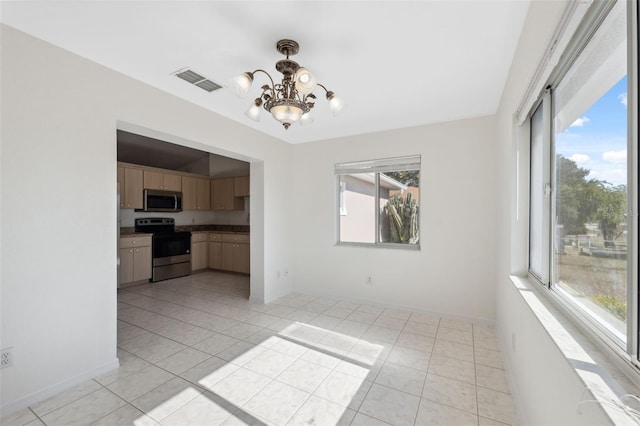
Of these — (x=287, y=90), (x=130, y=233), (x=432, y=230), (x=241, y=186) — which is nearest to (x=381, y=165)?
(x=432, y=230)

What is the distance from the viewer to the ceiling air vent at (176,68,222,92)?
2.31 meters

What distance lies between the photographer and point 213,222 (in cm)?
690

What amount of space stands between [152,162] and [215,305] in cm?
427

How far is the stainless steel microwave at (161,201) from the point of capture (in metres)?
5.18

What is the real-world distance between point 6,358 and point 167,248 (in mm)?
3805

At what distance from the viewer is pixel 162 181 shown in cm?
546

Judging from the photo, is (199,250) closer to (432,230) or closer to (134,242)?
(134,242)

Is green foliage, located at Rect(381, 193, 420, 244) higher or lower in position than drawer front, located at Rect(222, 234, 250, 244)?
higher

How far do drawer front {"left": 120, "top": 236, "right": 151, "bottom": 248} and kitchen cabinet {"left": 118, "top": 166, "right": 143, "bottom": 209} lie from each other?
584 millimetres

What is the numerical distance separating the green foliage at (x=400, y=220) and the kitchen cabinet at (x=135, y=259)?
4.39 m

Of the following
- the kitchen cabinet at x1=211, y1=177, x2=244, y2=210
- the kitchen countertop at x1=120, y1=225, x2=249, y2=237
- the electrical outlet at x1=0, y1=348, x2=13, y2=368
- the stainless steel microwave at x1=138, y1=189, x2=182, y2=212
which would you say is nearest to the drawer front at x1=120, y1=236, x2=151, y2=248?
the stainless steel microwave at x1=138, y1=189, x2=182, y2=212

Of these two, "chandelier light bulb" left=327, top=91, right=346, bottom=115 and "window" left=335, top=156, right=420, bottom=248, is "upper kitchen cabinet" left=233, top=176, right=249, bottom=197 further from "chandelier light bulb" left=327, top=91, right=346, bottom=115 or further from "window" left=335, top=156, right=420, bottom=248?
"chandelier light bulb" left=327, top=91, right=346, bottom=115

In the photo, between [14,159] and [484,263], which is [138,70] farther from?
[484,263]

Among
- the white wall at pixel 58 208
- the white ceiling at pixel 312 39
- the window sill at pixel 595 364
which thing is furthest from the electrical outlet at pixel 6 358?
the window sill at pixel 595 364
